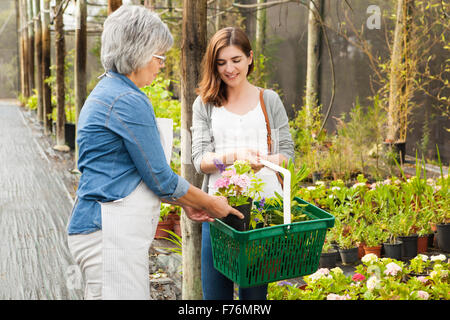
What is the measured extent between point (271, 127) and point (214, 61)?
0.36 m

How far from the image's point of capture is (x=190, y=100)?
262 cm

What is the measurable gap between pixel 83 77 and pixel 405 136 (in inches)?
163

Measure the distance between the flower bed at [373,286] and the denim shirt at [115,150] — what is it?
118 cm

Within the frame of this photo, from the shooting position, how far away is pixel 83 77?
22.8ft

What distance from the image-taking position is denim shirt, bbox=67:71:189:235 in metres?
1.67

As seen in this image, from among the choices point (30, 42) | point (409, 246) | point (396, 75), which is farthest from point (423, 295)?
point (30, 42)

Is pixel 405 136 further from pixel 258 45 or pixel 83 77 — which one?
pixel 83 77

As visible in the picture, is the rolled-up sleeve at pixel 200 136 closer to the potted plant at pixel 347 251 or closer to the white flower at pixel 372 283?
the white flower at pixel 372 283

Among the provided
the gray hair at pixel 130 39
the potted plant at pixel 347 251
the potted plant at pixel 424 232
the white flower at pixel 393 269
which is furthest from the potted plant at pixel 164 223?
the gray hair at pixel 130 39

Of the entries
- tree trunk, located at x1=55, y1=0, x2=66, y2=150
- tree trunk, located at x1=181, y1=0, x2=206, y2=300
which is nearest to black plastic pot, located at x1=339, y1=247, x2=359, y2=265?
tree trunk, located at x1=181, y1=0, x2=206, y2=300

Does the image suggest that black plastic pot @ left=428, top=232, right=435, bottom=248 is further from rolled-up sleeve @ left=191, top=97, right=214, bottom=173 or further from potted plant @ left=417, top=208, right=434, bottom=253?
rolled-up sleeve @ left=191, top=97, right=214, bottom=173

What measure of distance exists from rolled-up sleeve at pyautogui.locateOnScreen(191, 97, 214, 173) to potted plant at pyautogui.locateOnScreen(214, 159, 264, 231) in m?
0.24

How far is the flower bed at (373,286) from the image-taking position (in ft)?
8.23
